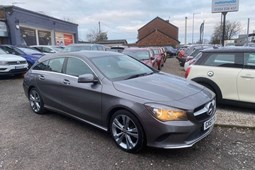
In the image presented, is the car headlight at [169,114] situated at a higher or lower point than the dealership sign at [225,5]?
lower

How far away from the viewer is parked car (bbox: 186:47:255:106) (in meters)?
5.23

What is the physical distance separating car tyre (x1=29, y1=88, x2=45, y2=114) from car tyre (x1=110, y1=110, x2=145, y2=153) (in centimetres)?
239

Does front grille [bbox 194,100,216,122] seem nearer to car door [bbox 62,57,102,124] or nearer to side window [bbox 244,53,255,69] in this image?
car door [bbox 62,57,102,124]

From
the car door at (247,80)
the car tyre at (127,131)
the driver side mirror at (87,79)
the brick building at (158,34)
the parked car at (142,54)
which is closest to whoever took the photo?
the car tyre at (127,131)

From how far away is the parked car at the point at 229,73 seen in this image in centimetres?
523

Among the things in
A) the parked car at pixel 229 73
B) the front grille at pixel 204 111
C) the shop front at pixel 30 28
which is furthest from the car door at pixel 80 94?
the shop front at pixel 30 28

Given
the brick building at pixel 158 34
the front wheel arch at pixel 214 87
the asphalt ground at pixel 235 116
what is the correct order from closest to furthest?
the asphalt ground at pixel 235 116, the front wheel arch at pixel 214 87, the brick building at pixel 158 34

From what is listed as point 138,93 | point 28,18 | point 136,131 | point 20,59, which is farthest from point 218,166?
point 28,18

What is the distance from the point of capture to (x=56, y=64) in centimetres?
502

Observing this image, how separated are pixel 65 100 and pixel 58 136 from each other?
72 cm

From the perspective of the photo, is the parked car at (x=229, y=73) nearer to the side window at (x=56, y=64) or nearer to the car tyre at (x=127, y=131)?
the car tyre at (x=127, y=131)

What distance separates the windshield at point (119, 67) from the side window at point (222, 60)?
195 cm

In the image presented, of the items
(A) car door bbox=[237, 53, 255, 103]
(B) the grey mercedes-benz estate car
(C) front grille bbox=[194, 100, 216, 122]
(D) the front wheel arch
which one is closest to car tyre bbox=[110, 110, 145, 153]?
(B) the grey mercedes-benz estate car

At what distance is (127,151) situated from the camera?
3604mm
